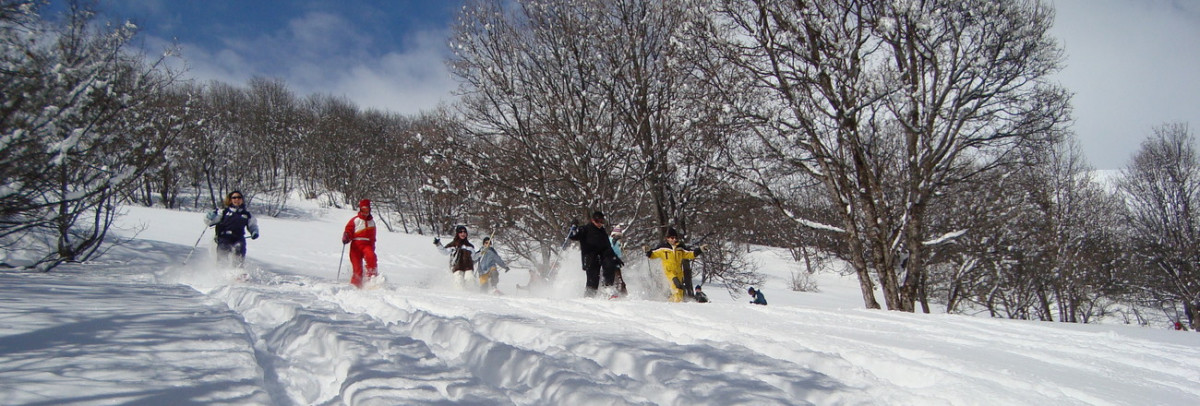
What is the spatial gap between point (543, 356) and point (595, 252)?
6.37m

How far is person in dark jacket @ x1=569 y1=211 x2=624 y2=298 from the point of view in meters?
9.62

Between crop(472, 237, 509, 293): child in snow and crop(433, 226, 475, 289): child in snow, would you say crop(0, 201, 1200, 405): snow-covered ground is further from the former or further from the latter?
crop(472, 237, 509, 293): child in snow

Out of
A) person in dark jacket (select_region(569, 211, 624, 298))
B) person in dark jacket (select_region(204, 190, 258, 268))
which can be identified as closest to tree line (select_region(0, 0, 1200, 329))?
person in dark jacket (select_region(204, 190, 258, 268))

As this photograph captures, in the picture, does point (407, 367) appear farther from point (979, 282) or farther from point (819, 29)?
point (979, 282)

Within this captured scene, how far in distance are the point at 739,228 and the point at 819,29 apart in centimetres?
711

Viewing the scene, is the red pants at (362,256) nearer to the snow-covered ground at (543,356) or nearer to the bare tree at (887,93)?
the snow-covered ground at (543,356)

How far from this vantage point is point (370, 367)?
2959mm

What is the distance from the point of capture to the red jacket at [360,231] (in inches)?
407

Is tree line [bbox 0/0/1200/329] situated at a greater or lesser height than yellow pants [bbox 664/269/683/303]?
greater

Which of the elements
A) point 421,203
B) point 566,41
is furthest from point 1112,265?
point 421,203

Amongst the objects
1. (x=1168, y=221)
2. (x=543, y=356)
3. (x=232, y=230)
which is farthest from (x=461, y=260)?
(x=1168, y=221)

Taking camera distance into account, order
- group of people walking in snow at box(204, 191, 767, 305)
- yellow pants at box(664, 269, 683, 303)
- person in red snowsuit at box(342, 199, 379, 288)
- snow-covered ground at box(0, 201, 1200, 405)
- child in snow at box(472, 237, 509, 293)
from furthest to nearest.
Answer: child in snow at box(472, 237, 509, 293) < person in red snowsuit at box(342, 199, 379, 288) < group of people walking in snow at box(204, 191, 767, 305) < yellow pants at box(664, 269, 683, 303) < snow-covered ground at box(0, 201, 1200, 405)

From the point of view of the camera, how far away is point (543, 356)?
3303 millimetres

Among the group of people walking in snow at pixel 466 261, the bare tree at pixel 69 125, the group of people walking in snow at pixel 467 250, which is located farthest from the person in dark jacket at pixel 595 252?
the bare tree at pixel 69 125
